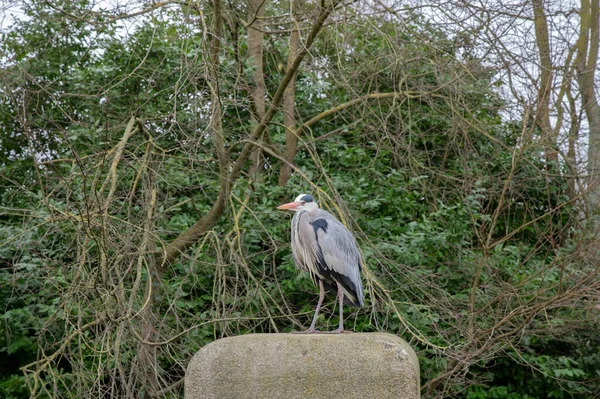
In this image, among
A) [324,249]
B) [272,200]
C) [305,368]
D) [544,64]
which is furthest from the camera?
[544,64]

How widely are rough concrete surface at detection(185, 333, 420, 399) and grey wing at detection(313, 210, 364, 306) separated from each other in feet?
1.84

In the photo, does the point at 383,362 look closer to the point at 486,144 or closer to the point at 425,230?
the point at 425,230

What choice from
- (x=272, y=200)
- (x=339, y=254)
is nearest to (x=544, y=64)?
(x=272, y=200)

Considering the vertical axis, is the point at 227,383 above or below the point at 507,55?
below

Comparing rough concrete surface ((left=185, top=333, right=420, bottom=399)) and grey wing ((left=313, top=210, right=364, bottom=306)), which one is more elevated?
grey wing ((left=313, top=210, right=364, bottom=306))

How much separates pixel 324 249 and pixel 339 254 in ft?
0.34

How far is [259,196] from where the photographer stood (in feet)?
24.8

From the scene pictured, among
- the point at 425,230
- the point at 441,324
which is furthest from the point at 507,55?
the point at 441,324

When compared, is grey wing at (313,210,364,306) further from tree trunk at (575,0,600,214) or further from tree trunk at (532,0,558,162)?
tree trunk at (575,0,600,214)

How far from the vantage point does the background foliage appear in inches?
229

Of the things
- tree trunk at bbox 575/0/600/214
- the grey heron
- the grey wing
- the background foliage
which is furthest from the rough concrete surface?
tree trunk at bbox 575/0/600/214

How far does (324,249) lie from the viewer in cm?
446

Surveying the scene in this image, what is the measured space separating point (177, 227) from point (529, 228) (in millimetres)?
4195

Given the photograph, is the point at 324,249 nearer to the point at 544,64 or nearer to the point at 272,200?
the point at 272,200
